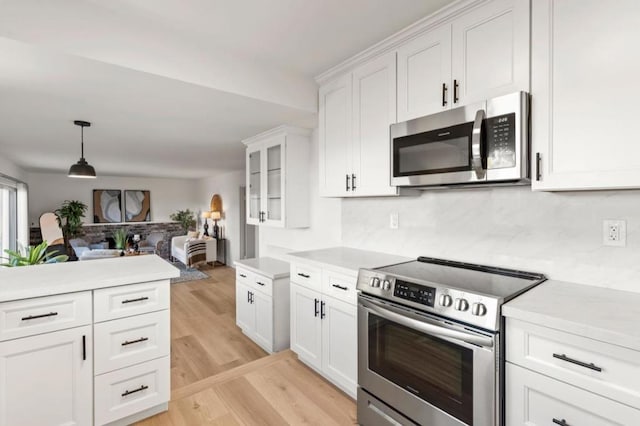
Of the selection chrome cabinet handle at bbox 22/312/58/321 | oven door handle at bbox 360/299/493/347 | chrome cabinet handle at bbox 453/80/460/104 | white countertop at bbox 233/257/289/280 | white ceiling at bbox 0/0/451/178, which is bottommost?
white countertop at bbox 233/257/289/280

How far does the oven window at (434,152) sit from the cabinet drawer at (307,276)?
0.89m

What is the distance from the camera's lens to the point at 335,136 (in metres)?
2.55

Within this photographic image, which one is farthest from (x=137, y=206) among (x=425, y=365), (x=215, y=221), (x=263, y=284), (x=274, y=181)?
(x=425, y=365)

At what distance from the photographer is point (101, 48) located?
173 cm

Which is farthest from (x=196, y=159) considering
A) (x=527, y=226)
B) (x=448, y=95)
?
(x=527, y=226)

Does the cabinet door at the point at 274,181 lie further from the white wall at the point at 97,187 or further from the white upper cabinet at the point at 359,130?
the white wall at the point at 97,187

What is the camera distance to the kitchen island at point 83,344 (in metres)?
1.49

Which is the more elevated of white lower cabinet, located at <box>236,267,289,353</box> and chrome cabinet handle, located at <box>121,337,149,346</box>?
chrome cabinet handle, located at <box>121,337,149,346</box>

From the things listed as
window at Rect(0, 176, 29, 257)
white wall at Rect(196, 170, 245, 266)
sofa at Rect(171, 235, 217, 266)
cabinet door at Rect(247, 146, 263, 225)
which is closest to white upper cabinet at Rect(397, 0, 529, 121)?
cabinet door at Rect(247, 146, 263, 225)

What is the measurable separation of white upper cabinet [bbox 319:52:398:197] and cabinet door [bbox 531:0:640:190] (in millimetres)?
847

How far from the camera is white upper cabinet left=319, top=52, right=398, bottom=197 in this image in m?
2.15

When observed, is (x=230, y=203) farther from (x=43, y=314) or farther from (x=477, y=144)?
(x=477, y=144)

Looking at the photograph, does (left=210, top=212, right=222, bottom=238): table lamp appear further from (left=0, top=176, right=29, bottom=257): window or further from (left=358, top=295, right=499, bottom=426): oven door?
(left=358, top=295, right=499, bottom=426): oven door

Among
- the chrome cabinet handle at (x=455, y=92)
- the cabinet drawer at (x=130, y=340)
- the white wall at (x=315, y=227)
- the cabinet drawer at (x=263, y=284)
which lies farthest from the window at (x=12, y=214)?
the chrome cabinet handle at (x=455, y=92)
